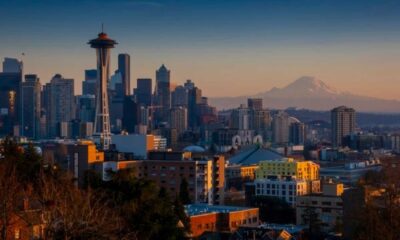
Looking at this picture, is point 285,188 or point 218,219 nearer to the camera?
point 218,219

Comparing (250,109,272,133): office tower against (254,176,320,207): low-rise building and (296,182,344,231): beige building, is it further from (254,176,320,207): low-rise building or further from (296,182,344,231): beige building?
(296,182,344,231): beige building

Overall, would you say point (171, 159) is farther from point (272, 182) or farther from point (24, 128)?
point (24, 128)

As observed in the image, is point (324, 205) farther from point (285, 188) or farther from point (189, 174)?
point (285, 188)

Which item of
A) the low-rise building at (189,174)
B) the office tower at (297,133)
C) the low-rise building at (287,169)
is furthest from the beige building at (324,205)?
the office tower at (297,133)

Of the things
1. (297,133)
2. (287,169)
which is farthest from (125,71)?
(287,169)

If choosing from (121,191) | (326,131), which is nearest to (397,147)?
(326,131)

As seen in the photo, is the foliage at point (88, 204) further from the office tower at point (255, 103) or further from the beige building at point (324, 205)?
the office tower at point (255, 103)

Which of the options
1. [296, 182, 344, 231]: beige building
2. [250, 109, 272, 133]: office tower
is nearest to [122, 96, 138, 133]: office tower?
[250, 109, 272, 133]: office tower
